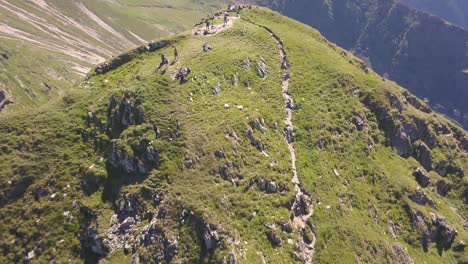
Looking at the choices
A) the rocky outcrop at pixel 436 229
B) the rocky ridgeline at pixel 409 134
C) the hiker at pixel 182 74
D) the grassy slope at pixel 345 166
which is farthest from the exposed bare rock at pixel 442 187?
the hiker at pixel 182 74

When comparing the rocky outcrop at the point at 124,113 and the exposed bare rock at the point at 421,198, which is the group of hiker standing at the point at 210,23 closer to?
the rocky outcrop at the point at 124,113

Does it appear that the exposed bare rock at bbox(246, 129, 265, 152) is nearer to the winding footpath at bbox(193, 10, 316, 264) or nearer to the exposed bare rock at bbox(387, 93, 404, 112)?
the winding footpath at bbox(193, 10, 316, 264)

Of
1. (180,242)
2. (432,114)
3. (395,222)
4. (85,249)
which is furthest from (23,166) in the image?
(432,114)

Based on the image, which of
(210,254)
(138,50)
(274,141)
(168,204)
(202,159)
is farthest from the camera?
(138,50)

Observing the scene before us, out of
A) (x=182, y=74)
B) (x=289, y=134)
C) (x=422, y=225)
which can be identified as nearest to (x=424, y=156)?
(x=422, y=225)

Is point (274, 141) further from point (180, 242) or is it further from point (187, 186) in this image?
point (180, 242)
